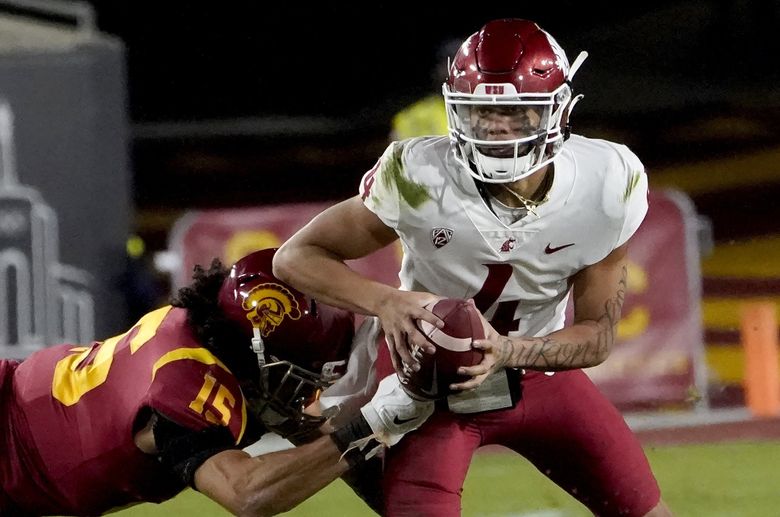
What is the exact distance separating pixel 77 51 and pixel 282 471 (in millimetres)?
4444

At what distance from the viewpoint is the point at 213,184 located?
11875 millimetres

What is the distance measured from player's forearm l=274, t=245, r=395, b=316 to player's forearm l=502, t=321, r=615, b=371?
1.09 feet

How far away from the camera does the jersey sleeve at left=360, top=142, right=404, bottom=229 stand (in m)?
3.21

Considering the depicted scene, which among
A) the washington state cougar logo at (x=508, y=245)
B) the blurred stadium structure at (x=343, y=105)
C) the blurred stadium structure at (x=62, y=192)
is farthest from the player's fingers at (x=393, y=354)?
the blurred stadium structure at (x=343, y=105)

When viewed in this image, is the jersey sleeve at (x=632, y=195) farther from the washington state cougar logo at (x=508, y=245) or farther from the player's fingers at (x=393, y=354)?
the player's fingers at (x=393, y=354)

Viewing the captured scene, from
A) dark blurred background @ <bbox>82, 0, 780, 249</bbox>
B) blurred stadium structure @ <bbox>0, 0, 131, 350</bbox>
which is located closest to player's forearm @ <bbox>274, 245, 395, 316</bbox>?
blurred stadium structure @ <bbox>0, 0, 131, 350</bbox>

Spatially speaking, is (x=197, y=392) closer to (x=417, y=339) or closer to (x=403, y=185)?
(x=417, y=339)

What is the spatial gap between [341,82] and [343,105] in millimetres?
205

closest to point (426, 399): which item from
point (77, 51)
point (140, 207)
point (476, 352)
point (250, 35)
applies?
point (476, 352)

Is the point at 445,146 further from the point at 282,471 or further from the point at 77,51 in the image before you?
the point at 77,51

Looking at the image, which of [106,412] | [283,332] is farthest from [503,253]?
[106,412]

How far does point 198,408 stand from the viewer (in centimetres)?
314

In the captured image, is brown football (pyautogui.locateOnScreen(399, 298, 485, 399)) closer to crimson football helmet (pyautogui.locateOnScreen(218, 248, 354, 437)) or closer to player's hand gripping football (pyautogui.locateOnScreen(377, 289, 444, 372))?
player's hand gripping football (pyautogui.locateOnScreen(377, 289, 444, 372))

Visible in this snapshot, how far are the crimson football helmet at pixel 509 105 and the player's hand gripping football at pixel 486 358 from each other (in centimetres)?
36
